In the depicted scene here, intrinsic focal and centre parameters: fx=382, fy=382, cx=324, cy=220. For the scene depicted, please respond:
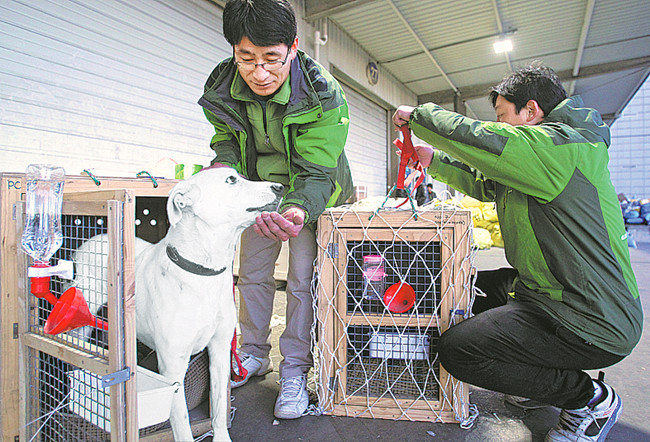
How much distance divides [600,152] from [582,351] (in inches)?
26.2

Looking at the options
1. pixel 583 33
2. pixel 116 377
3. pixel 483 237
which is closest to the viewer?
pixel 116 377

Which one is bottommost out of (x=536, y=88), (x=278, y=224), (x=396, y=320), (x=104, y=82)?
(x=396, y=320)

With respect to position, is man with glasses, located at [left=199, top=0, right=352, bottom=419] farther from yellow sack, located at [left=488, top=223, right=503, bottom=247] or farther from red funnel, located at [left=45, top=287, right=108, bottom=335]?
yellow sack, located at [left=488, top=223, right=503, bottom=247]

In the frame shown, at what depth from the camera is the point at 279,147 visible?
5.01 feet

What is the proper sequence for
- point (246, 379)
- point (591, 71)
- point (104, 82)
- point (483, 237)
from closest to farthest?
point (246, 379), point (104, 82), point (483, 237), point (591, 71)

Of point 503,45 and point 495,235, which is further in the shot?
point 503,45

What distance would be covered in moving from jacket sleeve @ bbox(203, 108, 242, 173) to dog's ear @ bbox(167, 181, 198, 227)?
550mm

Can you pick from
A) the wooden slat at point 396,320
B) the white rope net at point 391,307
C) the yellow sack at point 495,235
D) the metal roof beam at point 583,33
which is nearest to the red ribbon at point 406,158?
the white rope net at point 391,307

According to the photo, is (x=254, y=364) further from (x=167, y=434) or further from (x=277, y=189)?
(x=277, y=189)

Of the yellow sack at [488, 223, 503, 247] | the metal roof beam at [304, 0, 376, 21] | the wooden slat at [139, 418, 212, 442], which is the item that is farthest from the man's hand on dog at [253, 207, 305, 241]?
the yellow sack at [488, 223, 503, 247]

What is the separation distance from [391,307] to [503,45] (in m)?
7.22

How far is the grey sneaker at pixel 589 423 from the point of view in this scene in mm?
1305

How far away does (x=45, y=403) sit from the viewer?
114cm

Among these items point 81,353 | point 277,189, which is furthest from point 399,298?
point 81,353
